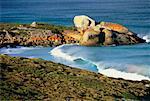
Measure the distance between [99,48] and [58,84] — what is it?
15383mm

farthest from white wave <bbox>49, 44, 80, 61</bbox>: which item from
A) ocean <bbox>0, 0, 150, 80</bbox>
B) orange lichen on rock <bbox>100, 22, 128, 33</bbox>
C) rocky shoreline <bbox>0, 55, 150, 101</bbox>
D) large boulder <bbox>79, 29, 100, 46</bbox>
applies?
rocky shoreline <bbox>0, 55, 150, 101</bbox>

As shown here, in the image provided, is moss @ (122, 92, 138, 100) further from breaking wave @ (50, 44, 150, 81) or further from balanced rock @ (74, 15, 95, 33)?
balanced rock @ (74, 15, 95, 33)

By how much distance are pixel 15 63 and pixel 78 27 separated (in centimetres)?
1902

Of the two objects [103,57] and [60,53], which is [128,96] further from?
[60,53]

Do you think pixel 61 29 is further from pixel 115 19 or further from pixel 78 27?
pixel 115 19

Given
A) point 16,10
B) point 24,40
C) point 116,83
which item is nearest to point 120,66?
point 116,83

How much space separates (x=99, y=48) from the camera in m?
38.8

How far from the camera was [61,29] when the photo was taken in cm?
4553

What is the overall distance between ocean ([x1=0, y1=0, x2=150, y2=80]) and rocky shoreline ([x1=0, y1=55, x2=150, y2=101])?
2.81 m

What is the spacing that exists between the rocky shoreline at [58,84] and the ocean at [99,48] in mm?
2806

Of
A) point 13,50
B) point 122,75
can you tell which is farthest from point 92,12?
point 122,75

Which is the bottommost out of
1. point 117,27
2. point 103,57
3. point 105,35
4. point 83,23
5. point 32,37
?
point 103,57

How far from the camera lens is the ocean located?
99.3 feet

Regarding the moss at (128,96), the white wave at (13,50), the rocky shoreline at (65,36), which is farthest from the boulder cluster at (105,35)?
the moss at (128,96)
